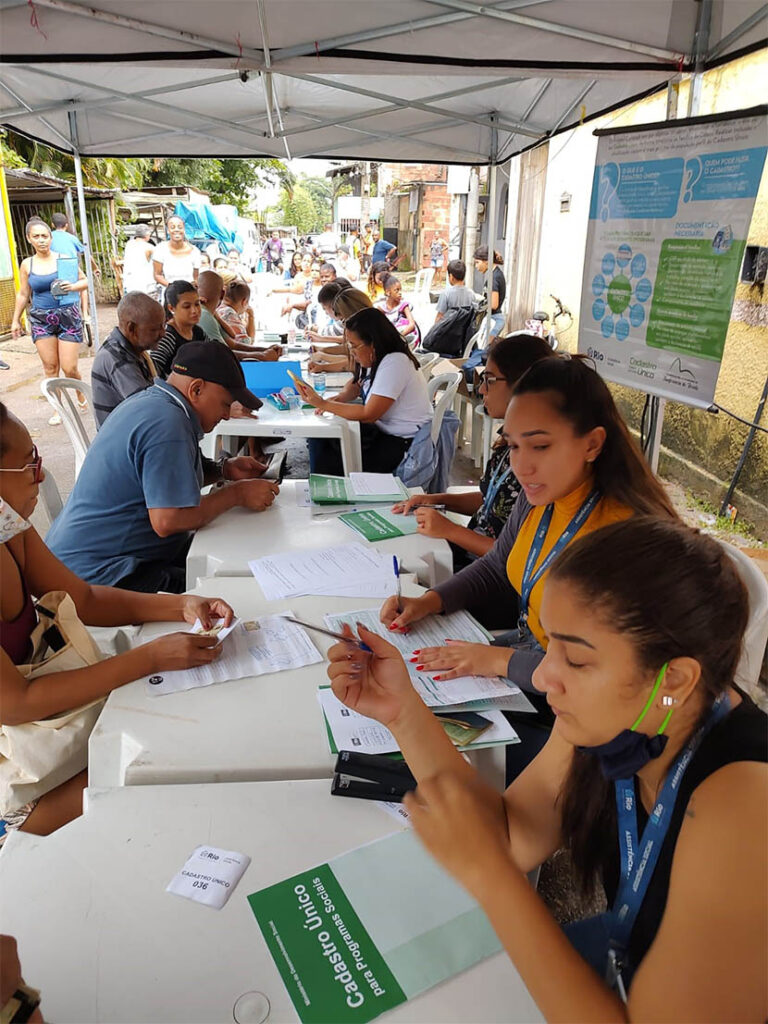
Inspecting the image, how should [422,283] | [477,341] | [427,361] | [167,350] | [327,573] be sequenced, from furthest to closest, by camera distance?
[422,283], [477,341], [427,361], [167,350], [327,573]

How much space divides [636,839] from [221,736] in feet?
2.21

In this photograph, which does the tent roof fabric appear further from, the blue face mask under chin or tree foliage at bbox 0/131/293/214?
tree foliage at bbox 0/131/293/214

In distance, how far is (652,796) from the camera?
2.86 feet

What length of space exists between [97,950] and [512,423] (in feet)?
4.27

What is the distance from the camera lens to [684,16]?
2.61m

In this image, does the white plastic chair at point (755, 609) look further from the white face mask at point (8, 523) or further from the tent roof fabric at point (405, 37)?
the tent roof fabric at point (405, 37)

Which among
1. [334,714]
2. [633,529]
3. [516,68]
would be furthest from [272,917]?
[516,68]

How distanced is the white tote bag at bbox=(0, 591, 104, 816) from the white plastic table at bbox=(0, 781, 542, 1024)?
0.30 m

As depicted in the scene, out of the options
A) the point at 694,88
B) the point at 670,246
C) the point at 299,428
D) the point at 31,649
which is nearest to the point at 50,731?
the point at 31,649

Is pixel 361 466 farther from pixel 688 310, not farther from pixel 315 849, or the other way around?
pixel 315 849

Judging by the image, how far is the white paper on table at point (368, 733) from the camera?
117 cm

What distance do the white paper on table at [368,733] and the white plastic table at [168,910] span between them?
11cm

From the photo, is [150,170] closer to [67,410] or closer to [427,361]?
[427,361]

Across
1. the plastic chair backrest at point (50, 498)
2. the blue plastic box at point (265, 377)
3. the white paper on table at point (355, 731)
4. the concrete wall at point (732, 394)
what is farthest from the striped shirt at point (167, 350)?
the white paper on table at point (355, 731)
